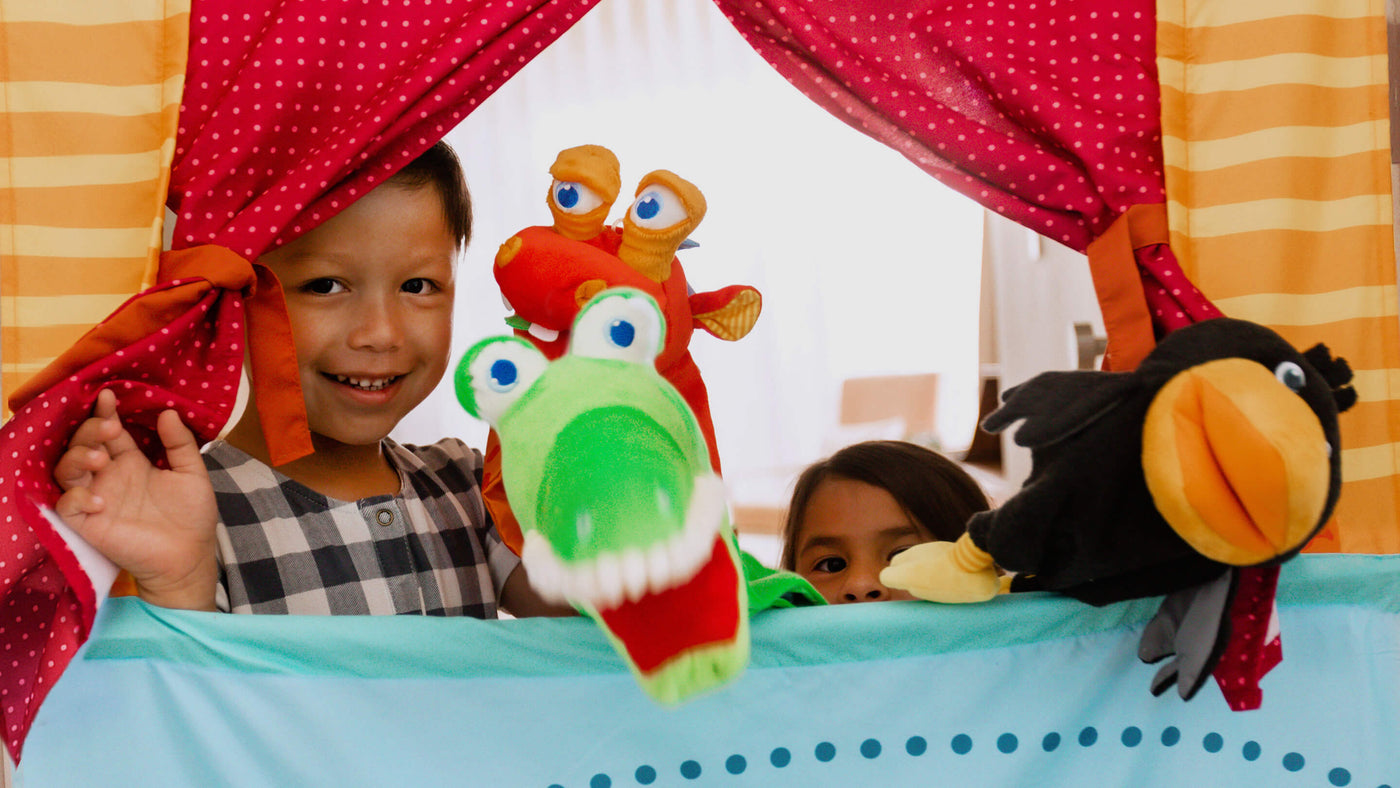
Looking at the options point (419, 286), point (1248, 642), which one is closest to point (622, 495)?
point (1248, 642)

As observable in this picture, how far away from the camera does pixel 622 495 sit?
2.06 ft

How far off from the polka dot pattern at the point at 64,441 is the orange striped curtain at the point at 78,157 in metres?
0.09

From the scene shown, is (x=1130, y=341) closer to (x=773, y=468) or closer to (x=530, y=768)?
(x=530, y=768)

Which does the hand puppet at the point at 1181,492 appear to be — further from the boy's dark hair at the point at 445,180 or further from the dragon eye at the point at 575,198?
the boy's dark hair at the point at 445,180

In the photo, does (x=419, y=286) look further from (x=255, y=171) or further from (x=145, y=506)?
(x=145, y=506)

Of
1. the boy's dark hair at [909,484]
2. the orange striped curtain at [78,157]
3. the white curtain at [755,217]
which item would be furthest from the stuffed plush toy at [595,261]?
the white curtain at [755,217]

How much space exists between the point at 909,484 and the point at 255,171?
0.90 metres

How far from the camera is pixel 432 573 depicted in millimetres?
1256

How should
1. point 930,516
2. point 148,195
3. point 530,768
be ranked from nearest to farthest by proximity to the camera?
point 530,768 → point 148,195 → point 930,516

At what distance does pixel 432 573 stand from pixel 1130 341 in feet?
2.63

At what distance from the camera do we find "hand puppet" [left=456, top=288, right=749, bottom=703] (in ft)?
2.05

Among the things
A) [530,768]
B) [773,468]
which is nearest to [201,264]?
[530,768]

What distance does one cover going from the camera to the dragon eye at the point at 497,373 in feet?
2.44

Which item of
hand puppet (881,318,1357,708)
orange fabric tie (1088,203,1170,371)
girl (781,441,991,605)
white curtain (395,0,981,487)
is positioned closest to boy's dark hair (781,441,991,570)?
girl (781,441,991,605)
